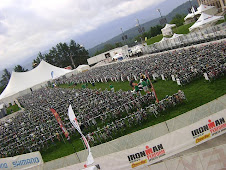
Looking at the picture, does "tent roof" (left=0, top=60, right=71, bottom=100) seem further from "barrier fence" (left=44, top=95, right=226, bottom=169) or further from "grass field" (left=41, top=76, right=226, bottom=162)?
"barrier fence" (left=44, top=95, right=226, bottom=169)

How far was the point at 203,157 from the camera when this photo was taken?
26.0 ft

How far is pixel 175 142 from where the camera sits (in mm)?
9734

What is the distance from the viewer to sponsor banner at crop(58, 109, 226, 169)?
968 centimetres

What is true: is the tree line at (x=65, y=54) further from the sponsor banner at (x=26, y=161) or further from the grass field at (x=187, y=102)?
the sponsor banner at (x=26, y=161)

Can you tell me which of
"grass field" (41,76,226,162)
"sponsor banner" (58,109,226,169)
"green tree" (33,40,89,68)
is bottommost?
"grass field" (41,76,226,162)

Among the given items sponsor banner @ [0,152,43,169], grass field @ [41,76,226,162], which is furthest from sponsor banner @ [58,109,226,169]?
sponsor banner @ [0,152,43,169]

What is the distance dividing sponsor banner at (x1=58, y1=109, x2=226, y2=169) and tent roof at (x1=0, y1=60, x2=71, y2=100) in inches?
2008

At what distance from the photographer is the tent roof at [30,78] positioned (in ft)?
190

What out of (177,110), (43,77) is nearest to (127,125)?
(177,110)

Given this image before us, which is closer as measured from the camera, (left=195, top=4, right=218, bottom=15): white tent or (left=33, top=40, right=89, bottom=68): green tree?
(left=195, top=4, right=218, bottom=15): white tent

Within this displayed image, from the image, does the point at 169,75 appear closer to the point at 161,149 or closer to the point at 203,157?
the point at 161,149

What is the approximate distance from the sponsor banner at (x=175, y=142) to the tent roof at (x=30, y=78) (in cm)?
5101

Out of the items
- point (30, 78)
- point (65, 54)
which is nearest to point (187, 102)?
point (30, 78)

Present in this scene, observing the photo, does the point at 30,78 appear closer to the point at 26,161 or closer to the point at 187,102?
the point at 26,161
